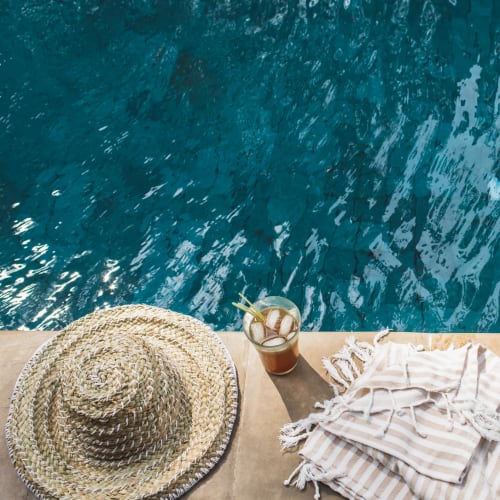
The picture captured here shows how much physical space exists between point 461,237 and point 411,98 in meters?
1.02

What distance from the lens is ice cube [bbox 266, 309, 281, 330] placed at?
6.19 ft

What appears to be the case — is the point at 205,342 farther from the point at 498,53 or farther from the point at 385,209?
the point at 498,53

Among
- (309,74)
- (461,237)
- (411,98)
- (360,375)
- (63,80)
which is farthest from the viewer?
(63,80)

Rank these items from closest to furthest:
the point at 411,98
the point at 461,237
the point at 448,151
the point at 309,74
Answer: the point at 461,237, the point at 448,151, the point at 411,98, the point at 309,74

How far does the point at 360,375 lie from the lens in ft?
6.25

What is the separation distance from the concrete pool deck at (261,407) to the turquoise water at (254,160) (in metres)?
0.63

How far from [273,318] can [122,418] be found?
0.58 m

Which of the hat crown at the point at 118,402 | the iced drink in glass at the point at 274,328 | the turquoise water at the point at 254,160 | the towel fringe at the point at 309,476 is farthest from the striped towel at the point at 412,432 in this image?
the turquoise water at the point at 254,160

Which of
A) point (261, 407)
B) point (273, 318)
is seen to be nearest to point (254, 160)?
point (273, 318)

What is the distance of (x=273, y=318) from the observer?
189 centimetres

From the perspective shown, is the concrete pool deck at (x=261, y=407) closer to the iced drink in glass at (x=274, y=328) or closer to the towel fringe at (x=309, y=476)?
the towel fringe at (x=309, y=476)

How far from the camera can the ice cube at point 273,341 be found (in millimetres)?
1859

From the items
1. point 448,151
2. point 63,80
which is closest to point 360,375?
point 448,151

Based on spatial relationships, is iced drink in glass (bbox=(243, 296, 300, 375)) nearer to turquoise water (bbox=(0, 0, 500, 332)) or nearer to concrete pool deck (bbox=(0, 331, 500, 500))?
concrete pool deck (bbox=(0, 331, 500, 500))
